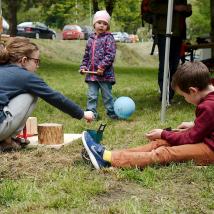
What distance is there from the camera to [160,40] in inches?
326

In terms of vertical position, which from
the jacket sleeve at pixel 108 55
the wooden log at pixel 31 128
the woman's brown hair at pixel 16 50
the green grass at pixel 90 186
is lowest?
the wooden log at pixel 31 128

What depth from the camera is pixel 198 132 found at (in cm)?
400

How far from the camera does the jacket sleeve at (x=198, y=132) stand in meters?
3.93

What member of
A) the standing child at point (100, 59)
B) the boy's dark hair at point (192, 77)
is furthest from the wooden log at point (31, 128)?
the boy's dark hair at point (192, 77)

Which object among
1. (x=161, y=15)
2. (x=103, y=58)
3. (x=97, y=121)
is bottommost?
(x=97, y=121)

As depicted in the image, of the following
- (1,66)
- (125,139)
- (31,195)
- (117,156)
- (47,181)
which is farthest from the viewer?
(125,139)

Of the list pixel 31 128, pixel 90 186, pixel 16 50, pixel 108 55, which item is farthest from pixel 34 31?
pixel 90 186

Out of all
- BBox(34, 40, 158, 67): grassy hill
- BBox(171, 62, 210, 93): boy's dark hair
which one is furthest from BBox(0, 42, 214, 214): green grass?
BBox(34, 40, 158, 67): grassy hill

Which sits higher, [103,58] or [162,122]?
[103,58]

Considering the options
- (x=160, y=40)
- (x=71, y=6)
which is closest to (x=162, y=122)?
(x=160, y=40)

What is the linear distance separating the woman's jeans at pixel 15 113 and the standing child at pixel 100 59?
252cm

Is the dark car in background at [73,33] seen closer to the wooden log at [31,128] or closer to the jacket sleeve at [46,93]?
the wooden log at [31,128]

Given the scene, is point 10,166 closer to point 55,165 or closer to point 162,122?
point 55,165

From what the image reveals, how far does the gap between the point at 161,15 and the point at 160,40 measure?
0.39 m
